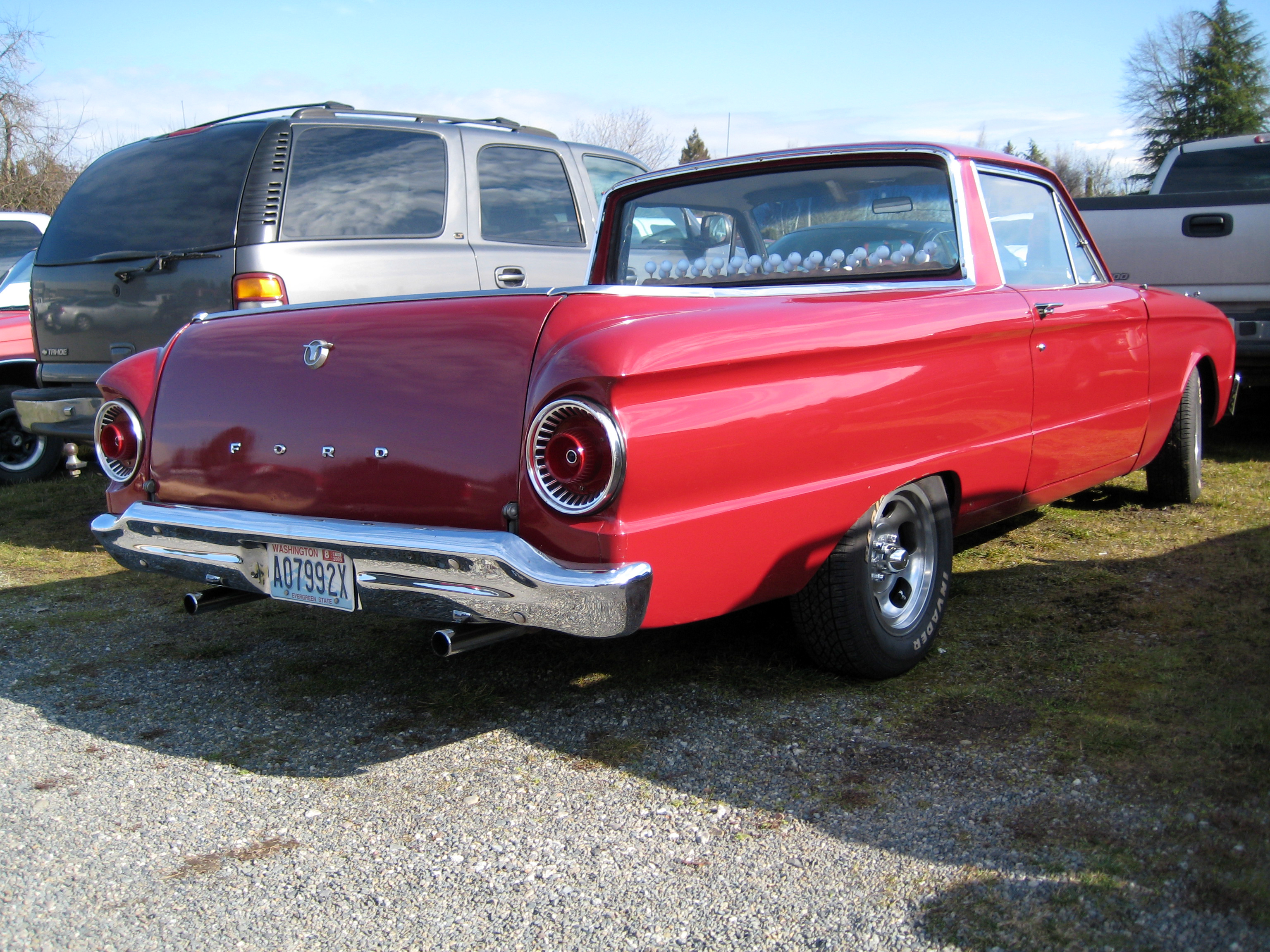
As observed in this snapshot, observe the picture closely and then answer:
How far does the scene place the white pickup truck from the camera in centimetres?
A: 648

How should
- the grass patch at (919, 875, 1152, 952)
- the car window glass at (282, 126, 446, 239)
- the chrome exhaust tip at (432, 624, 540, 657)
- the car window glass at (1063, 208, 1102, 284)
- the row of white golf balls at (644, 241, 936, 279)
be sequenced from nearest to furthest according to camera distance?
the grass patch at (919, 875, 1152, 952), the chrome exhaust tip at (432, 624, 540, 657), the row of white golf balls at (644, 241, 936, 279), the car window glass at (1063, 208, 1102, 284), the car window glass at (282, 126, 446, 239)

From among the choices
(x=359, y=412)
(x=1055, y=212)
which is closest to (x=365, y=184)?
(x=359, y=412)

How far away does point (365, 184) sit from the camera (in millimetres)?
5340

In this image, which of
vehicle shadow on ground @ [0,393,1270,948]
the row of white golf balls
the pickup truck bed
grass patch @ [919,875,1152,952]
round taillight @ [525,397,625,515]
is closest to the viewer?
grass patch @ [919,875,1152,952]

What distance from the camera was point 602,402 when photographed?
2.38m

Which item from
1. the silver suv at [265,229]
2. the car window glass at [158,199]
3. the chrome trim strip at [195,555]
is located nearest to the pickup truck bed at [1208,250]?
the silver suv at [265,229]

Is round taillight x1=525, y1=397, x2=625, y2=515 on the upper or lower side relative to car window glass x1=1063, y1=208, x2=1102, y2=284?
lower

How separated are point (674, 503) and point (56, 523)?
4729mm

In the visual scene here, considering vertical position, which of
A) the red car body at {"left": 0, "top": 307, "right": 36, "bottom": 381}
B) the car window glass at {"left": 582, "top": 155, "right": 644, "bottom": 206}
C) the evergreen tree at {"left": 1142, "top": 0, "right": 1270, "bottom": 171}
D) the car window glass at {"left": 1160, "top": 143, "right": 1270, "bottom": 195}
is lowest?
the red car body at {"left": 0, "top": 307, "right": 36, "bottom": 381}

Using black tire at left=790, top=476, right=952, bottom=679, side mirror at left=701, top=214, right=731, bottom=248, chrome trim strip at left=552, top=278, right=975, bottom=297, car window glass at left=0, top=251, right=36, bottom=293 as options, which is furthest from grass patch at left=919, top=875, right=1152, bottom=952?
car window glass at left=0, top=251, right=36, bottom=293

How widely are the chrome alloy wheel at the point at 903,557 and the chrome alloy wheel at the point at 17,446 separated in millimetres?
5993

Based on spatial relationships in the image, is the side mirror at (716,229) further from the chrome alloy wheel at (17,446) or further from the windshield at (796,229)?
the chrome alloy wheel at (17,446)

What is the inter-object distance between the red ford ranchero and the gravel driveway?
1.29 feet

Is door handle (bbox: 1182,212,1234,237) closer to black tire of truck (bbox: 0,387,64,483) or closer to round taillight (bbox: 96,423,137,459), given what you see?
round taillight (bbox: 96,423,137,459)
